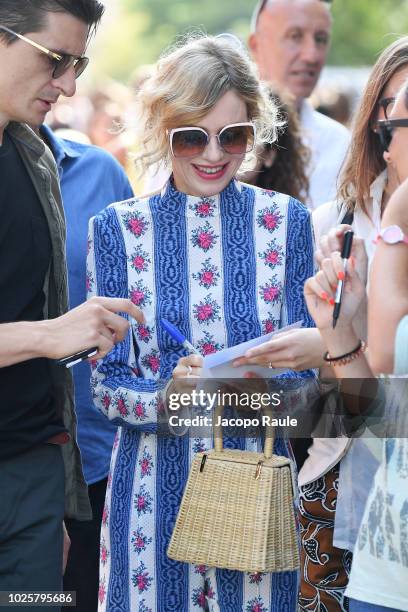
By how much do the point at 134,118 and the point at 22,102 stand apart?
2.03 ft

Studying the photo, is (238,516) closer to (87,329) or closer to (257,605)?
(257,605)

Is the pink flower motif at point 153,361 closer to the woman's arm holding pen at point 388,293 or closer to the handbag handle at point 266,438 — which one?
the handbag handle at point 266,438

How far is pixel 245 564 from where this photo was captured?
3.05m

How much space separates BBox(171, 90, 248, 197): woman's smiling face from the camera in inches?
140

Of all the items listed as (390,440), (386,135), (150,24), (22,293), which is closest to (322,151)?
(22,293)

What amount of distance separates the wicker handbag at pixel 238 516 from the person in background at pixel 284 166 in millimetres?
2422

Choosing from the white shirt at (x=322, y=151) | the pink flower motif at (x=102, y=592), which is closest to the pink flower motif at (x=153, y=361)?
the pink flower motif at (x=102, y=592)

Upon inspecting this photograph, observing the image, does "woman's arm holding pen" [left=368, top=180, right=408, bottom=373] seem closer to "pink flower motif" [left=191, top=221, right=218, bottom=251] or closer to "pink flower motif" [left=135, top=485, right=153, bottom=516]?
"pink flower motif" [left=191, top=221, right=218, bottom=251]

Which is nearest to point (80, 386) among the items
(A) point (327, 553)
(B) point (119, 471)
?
(B) point (119, 471)

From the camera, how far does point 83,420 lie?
427 centimetres

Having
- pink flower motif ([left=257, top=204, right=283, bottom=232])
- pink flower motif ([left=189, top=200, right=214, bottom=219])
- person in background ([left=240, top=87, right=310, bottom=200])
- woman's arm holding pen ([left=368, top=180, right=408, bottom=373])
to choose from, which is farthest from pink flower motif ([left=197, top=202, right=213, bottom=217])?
person in background ([left=240, top=87, right=310, bottom=200])

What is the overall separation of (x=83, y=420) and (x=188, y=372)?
1.10 meters

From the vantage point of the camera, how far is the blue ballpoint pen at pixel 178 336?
3.40 m

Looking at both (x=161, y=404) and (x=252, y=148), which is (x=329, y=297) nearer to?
(x=161, y=404)
